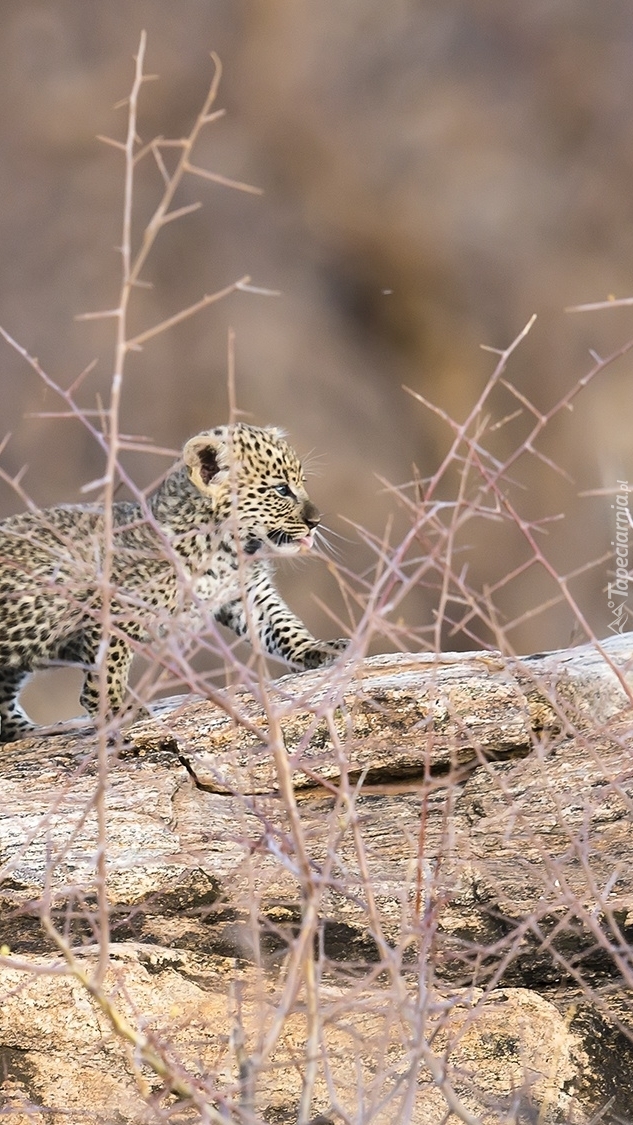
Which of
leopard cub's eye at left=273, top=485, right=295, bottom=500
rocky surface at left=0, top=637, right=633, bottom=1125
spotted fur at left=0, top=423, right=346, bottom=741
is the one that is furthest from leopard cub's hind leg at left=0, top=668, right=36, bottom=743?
leopard cub's eye at left=273, top=485, right=295, bottom=500

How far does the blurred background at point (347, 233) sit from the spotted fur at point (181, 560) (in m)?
4.30

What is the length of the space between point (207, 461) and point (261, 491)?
0.25 m

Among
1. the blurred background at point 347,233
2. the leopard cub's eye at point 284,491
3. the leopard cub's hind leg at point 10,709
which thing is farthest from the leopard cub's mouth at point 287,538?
the blurred background at point 347,233

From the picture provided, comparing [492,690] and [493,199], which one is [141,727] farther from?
[493,199]

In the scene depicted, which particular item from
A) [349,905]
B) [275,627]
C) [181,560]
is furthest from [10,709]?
[349,905]

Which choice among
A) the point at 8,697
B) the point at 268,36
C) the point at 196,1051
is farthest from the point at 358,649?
the point at 268,36

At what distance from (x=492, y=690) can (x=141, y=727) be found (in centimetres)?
123

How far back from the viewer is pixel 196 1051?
12.6 feet

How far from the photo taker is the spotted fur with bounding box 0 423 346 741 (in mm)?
5172

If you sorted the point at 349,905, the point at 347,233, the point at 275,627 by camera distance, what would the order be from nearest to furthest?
the point at 349,905 < the point at 275,627 < the point at 347,233

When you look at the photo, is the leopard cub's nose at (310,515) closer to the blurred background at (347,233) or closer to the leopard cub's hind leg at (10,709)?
the leopard cub's hind leg at (10,709)

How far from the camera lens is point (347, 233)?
34.1 feet

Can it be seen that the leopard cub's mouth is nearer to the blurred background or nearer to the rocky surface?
the rocky surface

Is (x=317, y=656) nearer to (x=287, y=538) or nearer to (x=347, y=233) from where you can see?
(x=287, y=538)
